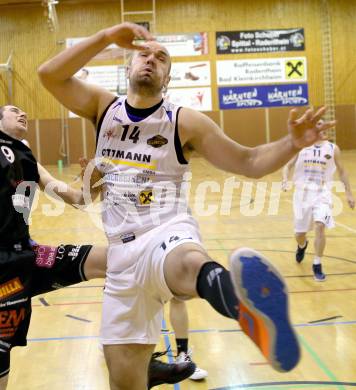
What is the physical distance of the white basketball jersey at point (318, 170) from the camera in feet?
24.3

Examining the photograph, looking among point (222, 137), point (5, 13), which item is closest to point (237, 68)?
point (5, 13)

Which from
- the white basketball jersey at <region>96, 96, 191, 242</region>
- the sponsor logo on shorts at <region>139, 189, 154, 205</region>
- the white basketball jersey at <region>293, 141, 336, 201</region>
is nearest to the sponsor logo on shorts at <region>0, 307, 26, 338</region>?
the white basketball jersey at <region>96, 96, 191, 242</region>

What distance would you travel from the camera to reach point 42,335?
17.0 feet

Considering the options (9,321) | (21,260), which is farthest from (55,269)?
(9,321)

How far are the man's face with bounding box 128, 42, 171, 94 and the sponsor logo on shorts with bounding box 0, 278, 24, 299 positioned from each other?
1399 millimetres

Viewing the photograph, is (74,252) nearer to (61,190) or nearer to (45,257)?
(45,257)

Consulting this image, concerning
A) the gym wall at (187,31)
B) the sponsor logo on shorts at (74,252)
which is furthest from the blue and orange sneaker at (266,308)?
the gym wall at (187,31)

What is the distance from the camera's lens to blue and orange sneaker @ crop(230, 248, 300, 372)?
1.91 m

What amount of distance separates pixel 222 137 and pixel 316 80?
22665 millimetres

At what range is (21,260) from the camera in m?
3.27

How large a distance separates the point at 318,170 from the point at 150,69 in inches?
199

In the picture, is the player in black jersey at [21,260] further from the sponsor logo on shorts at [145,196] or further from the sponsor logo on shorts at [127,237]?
the sponsor logo on shorts at [145,196]

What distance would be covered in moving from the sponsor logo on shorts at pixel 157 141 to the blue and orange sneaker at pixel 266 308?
1059 mm

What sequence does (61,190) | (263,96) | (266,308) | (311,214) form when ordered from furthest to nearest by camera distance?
(263,96)
(311,214)
(61,190)
(266,308)
